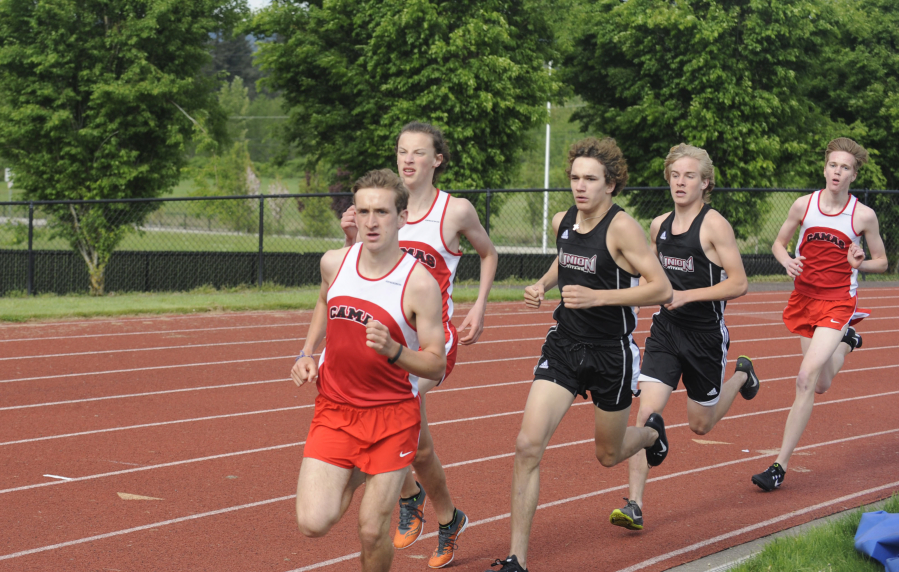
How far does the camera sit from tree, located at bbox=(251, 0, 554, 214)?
Result: 2241 cm

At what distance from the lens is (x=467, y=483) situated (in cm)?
587

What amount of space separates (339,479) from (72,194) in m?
18.5

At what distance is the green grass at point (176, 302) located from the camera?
12.7m

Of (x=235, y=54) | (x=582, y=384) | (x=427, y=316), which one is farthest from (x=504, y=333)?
(x=235, y=54)

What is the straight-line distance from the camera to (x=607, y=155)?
4.48 m

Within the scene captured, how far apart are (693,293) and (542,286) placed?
1.03 m

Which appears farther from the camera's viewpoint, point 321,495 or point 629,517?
point 629,517

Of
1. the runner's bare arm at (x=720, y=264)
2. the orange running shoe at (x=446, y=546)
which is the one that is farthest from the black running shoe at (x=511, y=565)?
the runner's bare arm at (x=720, y=264)

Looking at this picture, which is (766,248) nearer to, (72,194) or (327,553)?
(72,194)

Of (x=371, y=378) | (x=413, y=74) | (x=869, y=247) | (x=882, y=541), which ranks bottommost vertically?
(x=882, y=541)

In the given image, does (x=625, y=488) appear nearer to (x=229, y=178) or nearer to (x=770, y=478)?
(x=770, y=478)

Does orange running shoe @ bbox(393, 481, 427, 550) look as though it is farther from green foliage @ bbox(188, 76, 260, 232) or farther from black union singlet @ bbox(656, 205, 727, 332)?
green foliage @ bbox(188, 76, 260, 232)

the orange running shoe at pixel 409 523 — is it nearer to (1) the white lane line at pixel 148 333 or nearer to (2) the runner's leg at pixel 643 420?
(2) the runner's leg at pixel 643 420

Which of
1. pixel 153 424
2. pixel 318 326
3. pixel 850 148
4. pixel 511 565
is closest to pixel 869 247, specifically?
pixel 850 148
